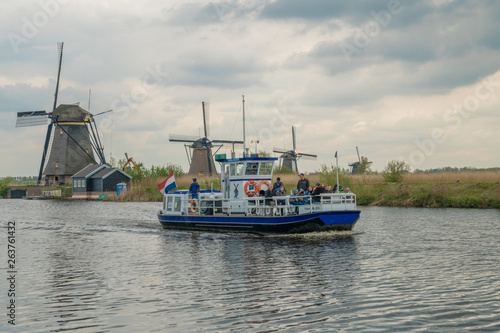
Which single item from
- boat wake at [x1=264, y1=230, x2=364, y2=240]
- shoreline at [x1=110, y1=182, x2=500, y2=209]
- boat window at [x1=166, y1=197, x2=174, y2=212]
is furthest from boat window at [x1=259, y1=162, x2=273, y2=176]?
shoreline at [x1=110, y1=182, x2=500, y2=209]

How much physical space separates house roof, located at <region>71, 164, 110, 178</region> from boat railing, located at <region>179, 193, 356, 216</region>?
64.4 meters

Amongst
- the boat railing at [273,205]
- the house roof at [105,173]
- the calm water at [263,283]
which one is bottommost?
the calm water at [263,283]

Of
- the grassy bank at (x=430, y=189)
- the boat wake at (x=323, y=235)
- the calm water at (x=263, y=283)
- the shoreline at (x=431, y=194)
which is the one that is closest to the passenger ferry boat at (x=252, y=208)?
the boat wake at (x=323, y=235)

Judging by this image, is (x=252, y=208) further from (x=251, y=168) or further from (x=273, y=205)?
(x=251, y=168)

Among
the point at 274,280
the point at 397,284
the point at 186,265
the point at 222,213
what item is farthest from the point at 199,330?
the point at 222,213

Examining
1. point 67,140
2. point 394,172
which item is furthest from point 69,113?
point 394,172

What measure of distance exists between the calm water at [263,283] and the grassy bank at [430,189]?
16272mm

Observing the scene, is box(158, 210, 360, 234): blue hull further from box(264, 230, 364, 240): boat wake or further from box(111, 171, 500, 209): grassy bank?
box(111, 171, 500, 209): grassy bank

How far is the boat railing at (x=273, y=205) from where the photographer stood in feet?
93.1

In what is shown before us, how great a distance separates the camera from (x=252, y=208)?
102 ft

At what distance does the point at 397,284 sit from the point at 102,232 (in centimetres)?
2401

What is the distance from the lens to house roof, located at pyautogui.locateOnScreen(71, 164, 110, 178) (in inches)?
3703

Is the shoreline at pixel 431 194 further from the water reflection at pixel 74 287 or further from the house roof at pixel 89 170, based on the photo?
the house roof at pixel 89 170

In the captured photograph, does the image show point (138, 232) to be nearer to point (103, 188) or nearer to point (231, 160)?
point (231, 160)
